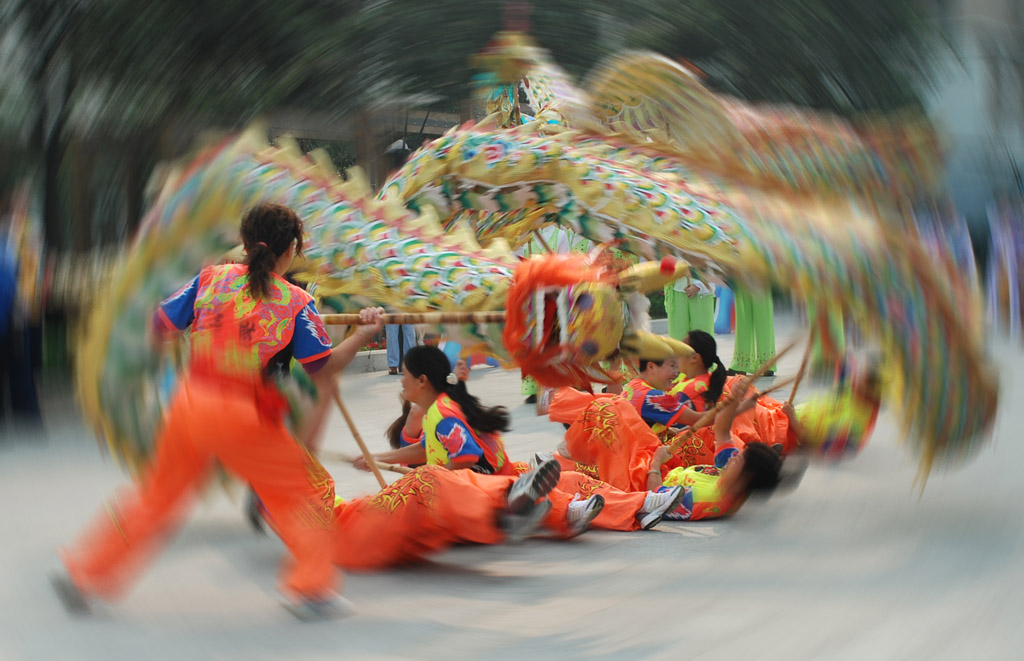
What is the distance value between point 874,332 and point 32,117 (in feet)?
18.7

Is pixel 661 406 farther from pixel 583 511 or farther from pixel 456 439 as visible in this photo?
pixel 456 439

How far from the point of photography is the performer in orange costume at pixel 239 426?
8.93ft

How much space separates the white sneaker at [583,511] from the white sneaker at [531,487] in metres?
0.37

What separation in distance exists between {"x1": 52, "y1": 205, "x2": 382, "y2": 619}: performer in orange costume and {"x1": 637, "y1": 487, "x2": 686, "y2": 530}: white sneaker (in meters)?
1.40

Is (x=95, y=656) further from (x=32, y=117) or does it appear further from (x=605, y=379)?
(x=32, y=117)

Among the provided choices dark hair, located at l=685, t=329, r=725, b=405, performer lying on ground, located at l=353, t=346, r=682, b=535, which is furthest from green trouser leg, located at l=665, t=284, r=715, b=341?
performer lying on ground, located at l=353, t=346, r=682, b=535

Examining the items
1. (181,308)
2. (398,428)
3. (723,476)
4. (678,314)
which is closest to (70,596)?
(181,308)

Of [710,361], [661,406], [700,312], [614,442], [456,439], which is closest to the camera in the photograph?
[456,439]

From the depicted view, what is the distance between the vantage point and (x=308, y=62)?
15.5 ft

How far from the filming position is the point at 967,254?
4.34 m

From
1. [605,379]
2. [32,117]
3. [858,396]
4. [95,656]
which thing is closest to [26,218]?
[32,117]

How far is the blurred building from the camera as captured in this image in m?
11.8

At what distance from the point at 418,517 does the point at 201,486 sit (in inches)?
31.3

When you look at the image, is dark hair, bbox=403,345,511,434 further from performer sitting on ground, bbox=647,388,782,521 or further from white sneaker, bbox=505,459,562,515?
performer sitting on ground, bbox=647,388,782,521
